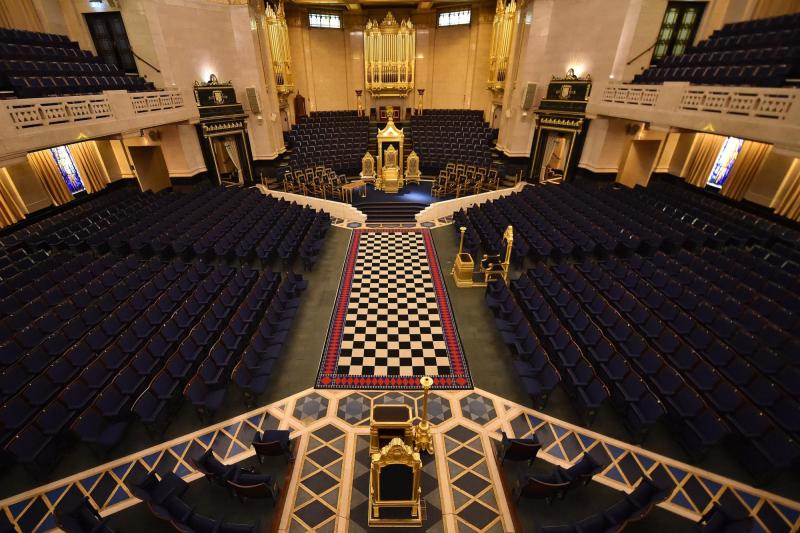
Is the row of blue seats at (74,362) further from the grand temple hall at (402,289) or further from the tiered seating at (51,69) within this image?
the tiered seating at (51,69)

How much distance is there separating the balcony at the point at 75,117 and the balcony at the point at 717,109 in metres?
15.8

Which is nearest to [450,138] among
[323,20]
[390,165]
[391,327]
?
[390,165]

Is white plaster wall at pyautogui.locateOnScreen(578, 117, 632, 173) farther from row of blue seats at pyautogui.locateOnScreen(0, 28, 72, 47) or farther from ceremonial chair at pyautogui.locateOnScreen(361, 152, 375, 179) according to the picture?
row of blue seats at pyautogui.locateOnScreen(0, 28, 72, 47)

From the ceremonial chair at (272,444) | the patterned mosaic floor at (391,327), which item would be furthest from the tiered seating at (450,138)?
the ceremonial chair at (272,444)

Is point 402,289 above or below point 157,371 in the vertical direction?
below

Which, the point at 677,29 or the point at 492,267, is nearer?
the point at 492,267

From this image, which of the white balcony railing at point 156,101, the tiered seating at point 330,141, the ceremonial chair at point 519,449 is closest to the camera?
the ceremonial chair at point 519,449

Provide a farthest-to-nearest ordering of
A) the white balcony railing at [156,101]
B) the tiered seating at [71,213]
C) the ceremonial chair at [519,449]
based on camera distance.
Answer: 1. the white balcony railing at [156,101]
2. the tiered seating at [71,213]
3. the ceremonial chair at [519,449]

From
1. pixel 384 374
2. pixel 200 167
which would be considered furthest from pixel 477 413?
pixel 200 167

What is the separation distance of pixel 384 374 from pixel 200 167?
13.3 m

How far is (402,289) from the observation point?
31.4 ft

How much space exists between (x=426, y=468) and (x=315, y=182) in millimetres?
13508

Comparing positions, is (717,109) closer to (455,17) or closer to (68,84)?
(455,17)

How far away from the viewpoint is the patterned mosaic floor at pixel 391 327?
6.69 m
